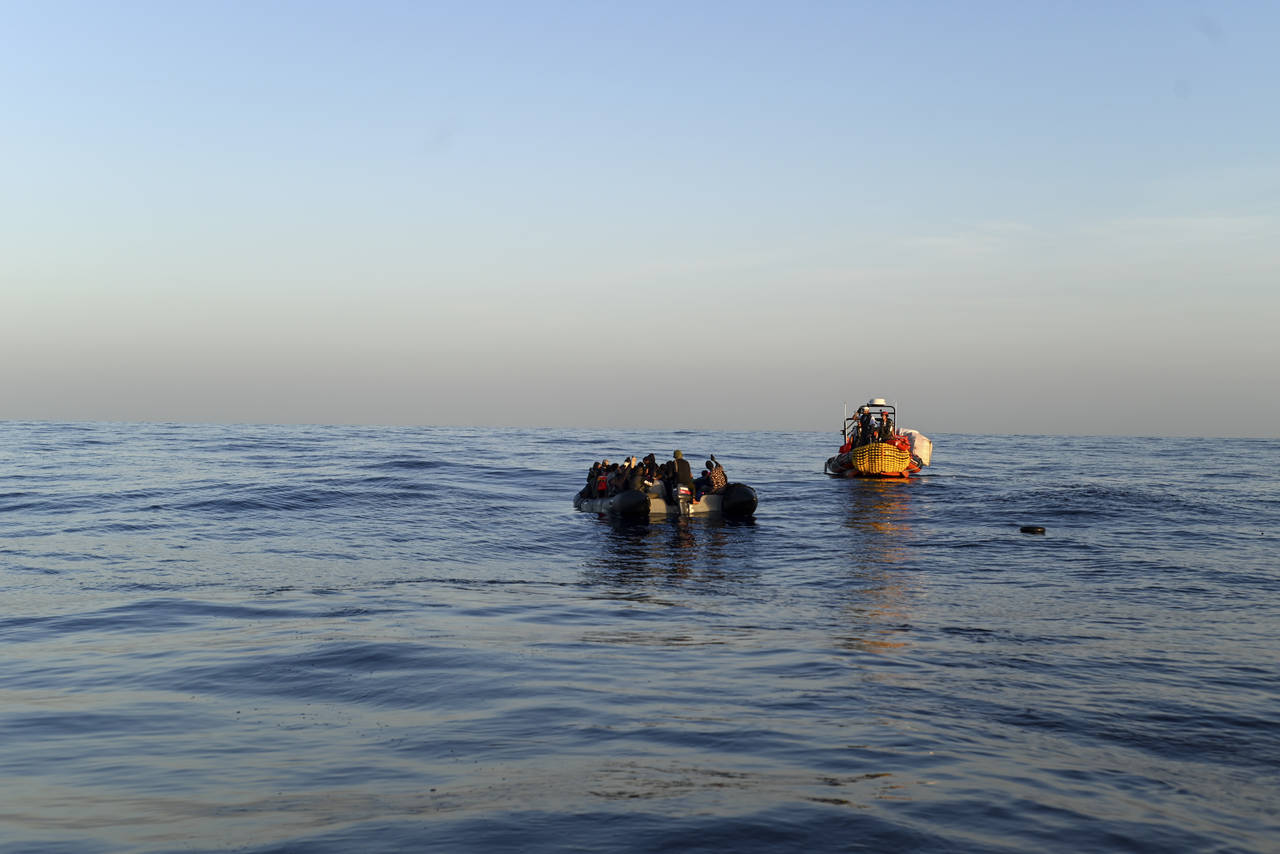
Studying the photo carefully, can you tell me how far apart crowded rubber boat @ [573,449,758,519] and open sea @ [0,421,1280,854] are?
2.79 m

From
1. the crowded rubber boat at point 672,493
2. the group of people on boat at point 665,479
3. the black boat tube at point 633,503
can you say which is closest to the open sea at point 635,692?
the black boat tube at point 633,503

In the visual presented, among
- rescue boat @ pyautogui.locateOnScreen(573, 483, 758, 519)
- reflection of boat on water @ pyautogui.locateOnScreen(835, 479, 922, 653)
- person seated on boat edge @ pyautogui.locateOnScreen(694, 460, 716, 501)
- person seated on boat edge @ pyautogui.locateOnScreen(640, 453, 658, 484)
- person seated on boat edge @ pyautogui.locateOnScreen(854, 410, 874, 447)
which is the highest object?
person seated on boat edge @ pyautogui.locateOnScreen(854, 410, 874, 447)

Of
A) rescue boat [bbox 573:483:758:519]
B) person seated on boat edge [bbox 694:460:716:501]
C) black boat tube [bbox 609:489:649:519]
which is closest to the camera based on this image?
black boat tube [bbox 609:489:649:519]

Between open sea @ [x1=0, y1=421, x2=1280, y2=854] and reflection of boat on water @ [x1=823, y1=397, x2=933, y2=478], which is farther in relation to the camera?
reflection of boat on water @ [x1=823, y1=397, x2=933, y2=478]

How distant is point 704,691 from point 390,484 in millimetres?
33157

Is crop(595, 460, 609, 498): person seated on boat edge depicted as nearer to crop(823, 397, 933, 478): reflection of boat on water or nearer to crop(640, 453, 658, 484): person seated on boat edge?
crop(640, 453, 658, 484): person seated on boat edge

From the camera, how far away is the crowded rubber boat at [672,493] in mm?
28469

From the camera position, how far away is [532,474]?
51.4m

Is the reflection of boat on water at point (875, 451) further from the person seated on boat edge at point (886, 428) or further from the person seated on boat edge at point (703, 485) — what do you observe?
the person seated on boat edge at point (703, 485)

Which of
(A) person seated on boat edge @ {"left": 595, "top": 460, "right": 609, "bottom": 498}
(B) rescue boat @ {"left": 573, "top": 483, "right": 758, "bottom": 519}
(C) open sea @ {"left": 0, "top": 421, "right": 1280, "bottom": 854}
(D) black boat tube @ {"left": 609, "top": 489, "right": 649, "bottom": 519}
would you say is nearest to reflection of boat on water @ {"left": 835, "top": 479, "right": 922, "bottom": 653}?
(C) open sea @ {"left": 0, "top": 421, "right": 1280, "bottom": 854}

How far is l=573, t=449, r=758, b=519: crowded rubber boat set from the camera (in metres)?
28.5

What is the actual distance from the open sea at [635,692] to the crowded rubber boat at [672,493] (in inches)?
110

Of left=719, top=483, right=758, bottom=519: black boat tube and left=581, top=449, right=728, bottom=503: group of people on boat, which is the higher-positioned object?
left=581, top=449, right=728, bottom=503: group of people on boat

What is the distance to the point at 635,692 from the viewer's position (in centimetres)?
1016
